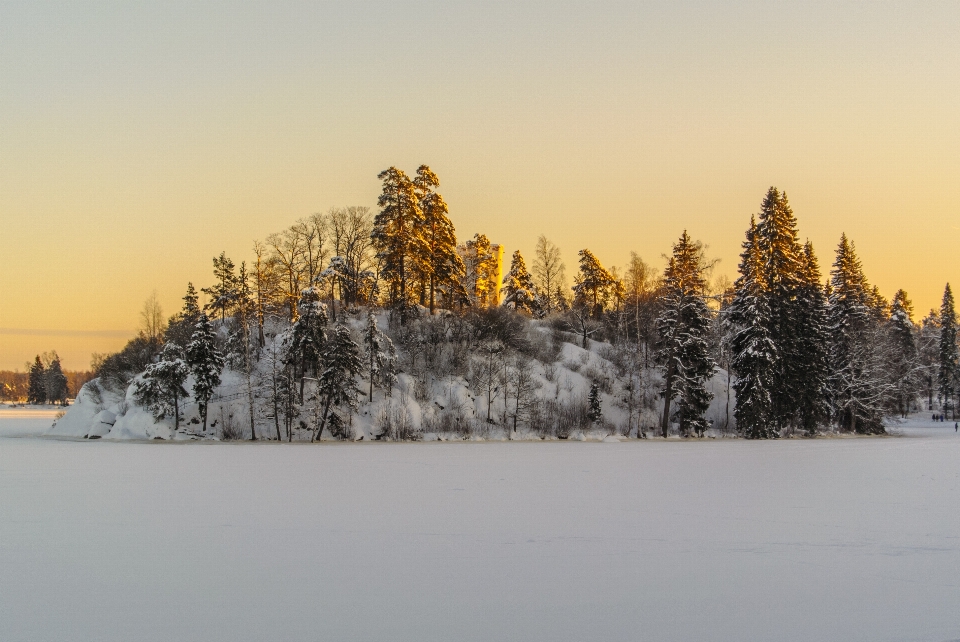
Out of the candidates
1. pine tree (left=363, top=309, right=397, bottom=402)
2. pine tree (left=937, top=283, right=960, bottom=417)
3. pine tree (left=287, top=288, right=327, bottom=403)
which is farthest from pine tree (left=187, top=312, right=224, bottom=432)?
pine tree (left=937, top=283, right=960, bottom=417)

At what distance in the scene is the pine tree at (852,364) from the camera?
175 feet

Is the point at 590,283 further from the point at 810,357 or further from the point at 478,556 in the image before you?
the point at 478,556

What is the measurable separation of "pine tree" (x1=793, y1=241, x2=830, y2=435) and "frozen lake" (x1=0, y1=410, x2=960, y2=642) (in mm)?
27620

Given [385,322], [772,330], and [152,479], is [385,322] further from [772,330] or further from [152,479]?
[152,479]

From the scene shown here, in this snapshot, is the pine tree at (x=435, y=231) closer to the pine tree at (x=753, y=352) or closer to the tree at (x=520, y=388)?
the tree at (x=520, y=388)

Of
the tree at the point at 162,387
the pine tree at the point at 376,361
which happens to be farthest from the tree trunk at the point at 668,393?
the tree at the point at 162,387

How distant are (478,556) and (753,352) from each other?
41240 millimetres

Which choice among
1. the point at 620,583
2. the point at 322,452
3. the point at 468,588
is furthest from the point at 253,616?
the point at 322,452

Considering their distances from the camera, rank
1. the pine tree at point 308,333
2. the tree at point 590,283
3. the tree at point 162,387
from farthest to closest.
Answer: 1. the tree at point 590,283
2. the tree at point 162,387
3. the pine tree at point 308,333

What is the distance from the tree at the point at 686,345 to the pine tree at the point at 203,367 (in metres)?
31.9

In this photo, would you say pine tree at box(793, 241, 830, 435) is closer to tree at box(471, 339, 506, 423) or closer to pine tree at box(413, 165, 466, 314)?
tree at box(471, 339, 506, 423)

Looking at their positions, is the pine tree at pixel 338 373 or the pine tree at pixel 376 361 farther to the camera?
the pine tree at pixel 376 361

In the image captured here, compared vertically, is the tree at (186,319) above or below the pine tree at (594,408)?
above

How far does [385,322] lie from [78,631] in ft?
161
